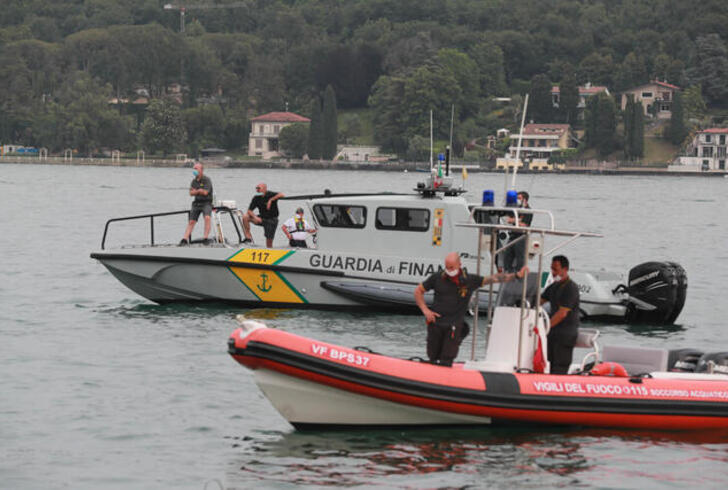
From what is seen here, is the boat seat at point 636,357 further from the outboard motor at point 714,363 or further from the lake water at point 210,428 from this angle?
the lake water at point 210,428

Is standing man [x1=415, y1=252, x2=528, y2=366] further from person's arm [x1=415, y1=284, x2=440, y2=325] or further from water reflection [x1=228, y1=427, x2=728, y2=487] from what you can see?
water reflection [x1=228, y1=427, x2=728, y2=487]

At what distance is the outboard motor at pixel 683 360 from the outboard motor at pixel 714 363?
174 millimetres

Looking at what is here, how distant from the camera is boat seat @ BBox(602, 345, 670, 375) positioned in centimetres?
1614

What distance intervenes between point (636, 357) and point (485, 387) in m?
2.77

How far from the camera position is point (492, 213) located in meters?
22.2

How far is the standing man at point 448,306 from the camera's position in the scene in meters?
14.6

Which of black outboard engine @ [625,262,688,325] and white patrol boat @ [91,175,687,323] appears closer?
white patrol boat @ [91,175,687,323]

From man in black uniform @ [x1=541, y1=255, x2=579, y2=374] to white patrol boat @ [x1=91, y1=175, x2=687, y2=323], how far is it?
7.45m

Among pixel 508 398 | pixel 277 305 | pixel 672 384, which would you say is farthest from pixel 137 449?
pixel 277 305

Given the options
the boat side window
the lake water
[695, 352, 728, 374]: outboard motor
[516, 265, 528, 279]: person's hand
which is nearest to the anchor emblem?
the lake water

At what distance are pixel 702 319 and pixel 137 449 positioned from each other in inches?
631

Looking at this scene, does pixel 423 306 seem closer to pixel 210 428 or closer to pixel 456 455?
pixel 456 455

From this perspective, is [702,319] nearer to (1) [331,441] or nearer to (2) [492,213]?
(2) [492,213]

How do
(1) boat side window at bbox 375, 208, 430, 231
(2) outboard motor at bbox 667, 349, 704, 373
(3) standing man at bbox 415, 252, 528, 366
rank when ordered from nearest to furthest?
(3) standing man at bbox 415, 252, 528, 366
(2) outboard motor at bbox 667, 349, 704, 373
(1) boat side window at bbox 375, 208, 430, 231
